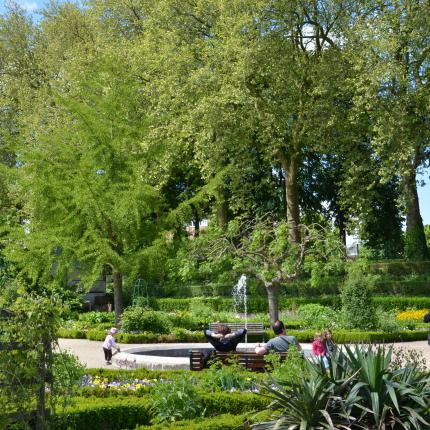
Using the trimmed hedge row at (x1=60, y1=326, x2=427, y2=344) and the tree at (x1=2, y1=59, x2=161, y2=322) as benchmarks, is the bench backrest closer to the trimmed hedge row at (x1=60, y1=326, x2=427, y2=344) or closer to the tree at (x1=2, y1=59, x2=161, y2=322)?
the trimmed hedge row at (x1=60, y1=326, x2=427, y2=344)

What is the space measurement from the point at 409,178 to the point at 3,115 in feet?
82.4

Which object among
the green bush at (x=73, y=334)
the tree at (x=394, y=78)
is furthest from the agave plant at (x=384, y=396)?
the tree at (x=394, y=78)

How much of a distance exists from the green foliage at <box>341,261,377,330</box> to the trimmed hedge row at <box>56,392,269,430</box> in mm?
12714

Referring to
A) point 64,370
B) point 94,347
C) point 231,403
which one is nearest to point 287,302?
point 94,347

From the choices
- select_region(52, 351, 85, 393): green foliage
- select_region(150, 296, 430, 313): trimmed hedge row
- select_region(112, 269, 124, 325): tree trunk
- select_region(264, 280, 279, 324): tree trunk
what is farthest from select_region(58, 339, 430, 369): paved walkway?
select_region(52, 351, 85, 393): green foliage

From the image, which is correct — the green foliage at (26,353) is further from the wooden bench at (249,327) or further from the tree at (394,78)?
the tree at (394,78)

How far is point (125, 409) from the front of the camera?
9.45 meters

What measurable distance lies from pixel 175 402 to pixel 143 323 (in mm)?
14848

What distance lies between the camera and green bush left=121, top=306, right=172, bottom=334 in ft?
78.4

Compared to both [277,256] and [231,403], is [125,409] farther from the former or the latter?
[277,256]

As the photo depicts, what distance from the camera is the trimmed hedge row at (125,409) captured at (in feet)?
29.7

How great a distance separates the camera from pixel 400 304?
29984mm

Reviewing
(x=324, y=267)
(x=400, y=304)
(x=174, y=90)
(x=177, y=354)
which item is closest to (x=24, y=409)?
(x=177, y=354)

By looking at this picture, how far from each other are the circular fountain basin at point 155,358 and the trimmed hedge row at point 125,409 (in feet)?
15.3
